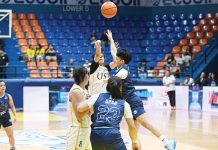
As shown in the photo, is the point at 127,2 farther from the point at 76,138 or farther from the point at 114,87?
the point at 114,87

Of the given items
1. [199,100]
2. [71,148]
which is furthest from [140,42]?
[71,148]

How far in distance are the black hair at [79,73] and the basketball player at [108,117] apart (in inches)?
19.5

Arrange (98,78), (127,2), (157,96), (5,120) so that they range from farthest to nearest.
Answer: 1. (127,2)
2. (157,96)
3. (5,120)
4. (98,78)

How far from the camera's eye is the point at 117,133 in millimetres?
6164

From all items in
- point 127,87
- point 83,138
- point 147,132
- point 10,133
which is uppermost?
point 127,87

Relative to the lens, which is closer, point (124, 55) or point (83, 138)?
point (83, 138)

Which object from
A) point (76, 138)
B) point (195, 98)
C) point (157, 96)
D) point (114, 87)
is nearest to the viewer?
point (114, 87)

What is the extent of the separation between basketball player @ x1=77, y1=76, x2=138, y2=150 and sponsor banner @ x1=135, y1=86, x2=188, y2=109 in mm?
17764

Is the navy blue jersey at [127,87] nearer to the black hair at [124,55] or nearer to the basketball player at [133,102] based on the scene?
the basketball player at [133,102]

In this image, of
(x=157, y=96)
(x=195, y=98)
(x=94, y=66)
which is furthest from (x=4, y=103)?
(x=157, y=96)

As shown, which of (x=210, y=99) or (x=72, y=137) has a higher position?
(x=72, y=137)

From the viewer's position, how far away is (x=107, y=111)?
6184 millimetres

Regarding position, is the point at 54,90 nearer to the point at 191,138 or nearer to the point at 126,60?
the point at 191,138

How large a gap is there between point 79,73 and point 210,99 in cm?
1665
